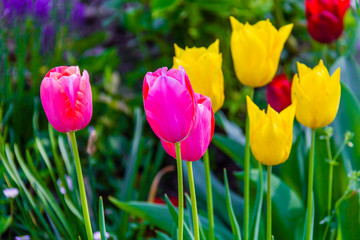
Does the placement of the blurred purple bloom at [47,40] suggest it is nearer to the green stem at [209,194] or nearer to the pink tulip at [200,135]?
the green stem at [209,194]

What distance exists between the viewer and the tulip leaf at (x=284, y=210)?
110 cm

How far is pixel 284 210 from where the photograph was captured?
111 cm

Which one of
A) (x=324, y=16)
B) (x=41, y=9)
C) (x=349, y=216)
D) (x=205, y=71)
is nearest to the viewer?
(x=205, y=71)

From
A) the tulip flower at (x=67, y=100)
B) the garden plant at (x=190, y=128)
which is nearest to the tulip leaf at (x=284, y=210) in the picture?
the garden plant at (x=190, y=128)

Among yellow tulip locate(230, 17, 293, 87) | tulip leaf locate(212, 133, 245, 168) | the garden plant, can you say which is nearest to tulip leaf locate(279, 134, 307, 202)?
the garden plant

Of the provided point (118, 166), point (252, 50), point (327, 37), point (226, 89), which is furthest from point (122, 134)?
point (252, 50)

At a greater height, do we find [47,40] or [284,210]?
[47,40]

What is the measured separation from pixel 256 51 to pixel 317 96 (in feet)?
0.43

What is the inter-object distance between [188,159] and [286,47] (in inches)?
54.7

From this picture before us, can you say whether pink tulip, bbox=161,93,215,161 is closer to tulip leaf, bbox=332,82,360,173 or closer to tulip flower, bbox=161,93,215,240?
tulip flower, bbox=161,93,215,240

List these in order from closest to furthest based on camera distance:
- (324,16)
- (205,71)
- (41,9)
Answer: (205,71), (324,16), (41,9)

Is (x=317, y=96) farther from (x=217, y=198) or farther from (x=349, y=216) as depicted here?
(x=217, y=198)

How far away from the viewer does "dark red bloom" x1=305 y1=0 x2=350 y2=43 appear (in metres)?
1.22

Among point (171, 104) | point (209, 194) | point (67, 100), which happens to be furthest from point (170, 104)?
point (209, 194)
